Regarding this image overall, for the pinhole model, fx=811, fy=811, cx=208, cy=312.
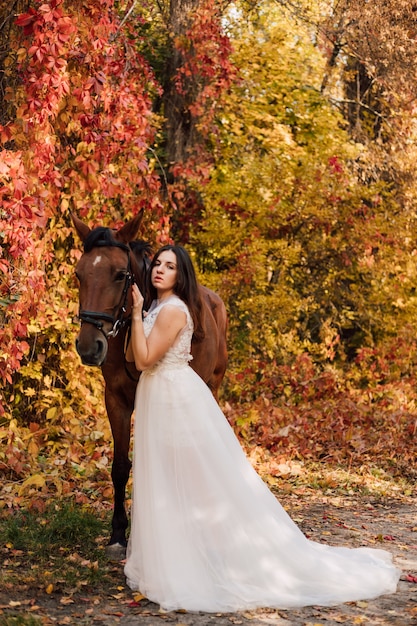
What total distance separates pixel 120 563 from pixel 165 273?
5.89 ft

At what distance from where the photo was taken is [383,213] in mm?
11703

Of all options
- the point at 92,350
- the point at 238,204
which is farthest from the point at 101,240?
the point at 238,204

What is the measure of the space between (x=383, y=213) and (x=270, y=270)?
77.2 inches

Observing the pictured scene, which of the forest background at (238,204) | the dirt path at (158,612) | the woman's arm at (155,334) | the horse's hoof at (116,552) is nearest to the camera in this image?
the dirt path at (158,612)

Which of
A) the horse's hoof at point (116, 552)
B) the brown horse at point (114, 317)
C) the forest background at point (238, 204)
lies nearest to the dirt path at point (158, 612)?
the horse's hoof at point (116, 552)

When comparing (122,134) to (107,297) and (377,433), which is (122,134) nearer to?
(107,297)

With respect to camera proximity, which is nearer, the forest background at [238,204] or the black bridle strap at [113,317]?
the black bridle strap at [113,317]

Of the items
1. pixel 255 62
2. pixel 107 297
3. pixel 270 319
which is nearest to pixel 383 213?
pixel 270 319

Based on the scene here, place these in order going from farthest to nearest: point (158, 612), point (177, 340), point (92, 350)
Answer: point (177, 340) < point (92, 350) < point (158, 612)

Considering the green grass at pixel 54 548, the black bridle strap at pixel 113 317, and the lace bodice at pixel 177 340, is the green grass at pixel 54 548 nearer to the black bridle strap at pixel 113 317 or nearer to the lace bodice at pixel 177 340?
the lace bodice at pixel 177 340

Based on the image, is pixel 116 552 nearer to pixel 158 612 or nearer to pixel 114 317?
pixel 158 612

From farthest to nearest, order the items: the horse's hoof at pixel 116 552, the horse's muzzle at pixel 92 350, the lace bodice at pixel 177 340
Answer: the horse's hoof at pixel 116 552 → the lace bodice at pixel 177 340 → the horse's muzzle at pixel 92 350

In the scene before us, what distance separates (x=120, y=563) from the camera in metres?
4.93

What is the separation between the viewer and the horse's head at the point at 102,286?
4.29 meters
